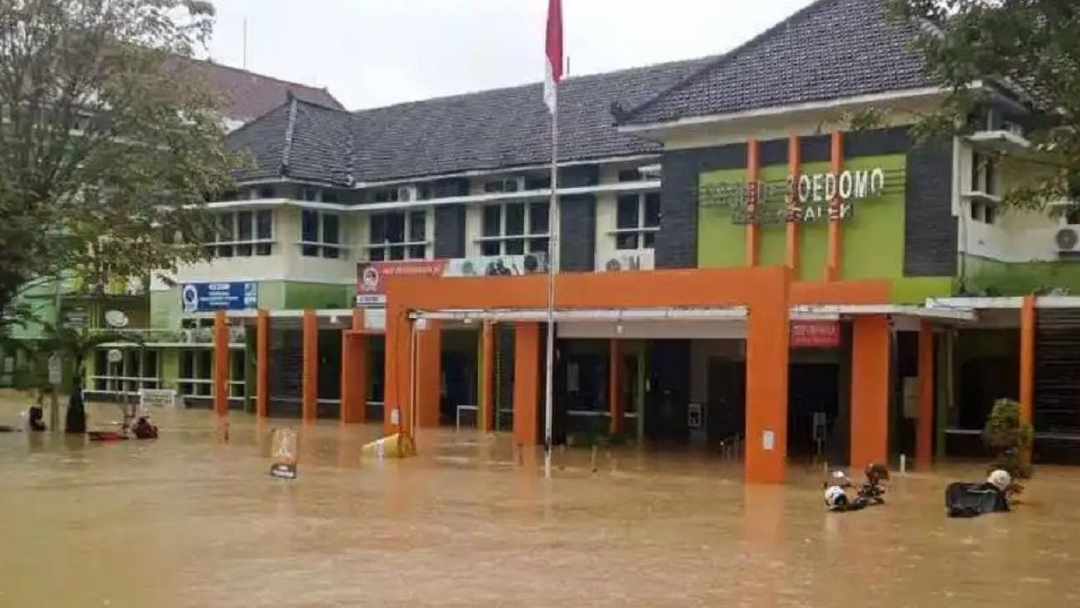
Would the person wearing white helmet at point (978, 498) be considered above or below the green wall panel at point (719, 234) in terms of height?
below

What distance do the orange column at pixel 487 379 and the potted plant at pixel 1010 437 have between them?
48.8ft

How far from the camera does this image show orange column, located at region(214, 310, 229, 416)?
125ft

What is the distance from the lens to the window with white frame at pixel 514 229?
34500mm

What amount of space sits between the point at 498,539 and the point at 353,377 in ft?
73.2

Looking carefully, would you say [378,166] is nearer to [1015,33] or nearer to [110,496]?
[110,496]

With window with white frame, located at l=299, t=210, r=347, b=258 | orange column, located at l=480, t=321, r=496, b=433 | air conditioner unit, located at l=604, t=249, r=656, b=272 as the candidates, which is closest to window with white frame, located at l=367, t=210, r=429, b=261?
window with white frame, located at l=299, t=210, r=347, b=258

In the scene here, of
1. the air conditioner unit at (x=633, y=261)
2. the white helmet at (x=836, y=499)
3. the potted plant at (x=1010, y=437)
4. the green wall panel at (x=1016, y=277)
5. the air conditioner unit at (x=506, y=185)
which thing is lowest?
the white helmet at (x=836, y=499)

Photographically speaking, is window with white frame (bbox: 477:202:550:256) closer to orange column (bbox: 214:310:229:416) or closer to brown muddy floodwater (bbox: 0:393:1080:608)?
orange column (bbox: 214:310:229:416)

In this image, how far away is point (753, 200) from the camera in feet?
87.9

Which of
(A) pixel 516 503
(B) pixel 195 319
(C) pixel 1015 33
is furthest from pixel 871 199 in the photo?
(B) pixel 195 319

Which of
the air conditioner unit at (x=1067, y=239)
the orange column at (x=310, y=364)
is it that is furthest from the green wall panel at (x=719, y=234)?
the orange column at (x=310, y=364)

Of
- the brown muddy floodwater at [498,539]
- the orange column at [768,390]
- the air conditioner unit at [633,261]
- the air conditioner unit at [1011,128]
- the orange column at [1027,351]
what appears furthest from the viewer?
the air conditioner unit at [633,261]

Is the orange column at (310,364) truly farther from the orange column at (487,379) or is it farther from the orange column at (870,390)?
the orange column at (870,390)

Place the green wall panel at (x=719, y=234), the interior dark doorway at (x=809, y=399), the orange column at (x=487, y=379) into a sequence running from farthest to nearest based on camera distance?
1. the orange column at (x=487, y=379)
2. the interior dark doorway at (x=809, y=399)
3. the green wall panel at (x=719, y=234)
